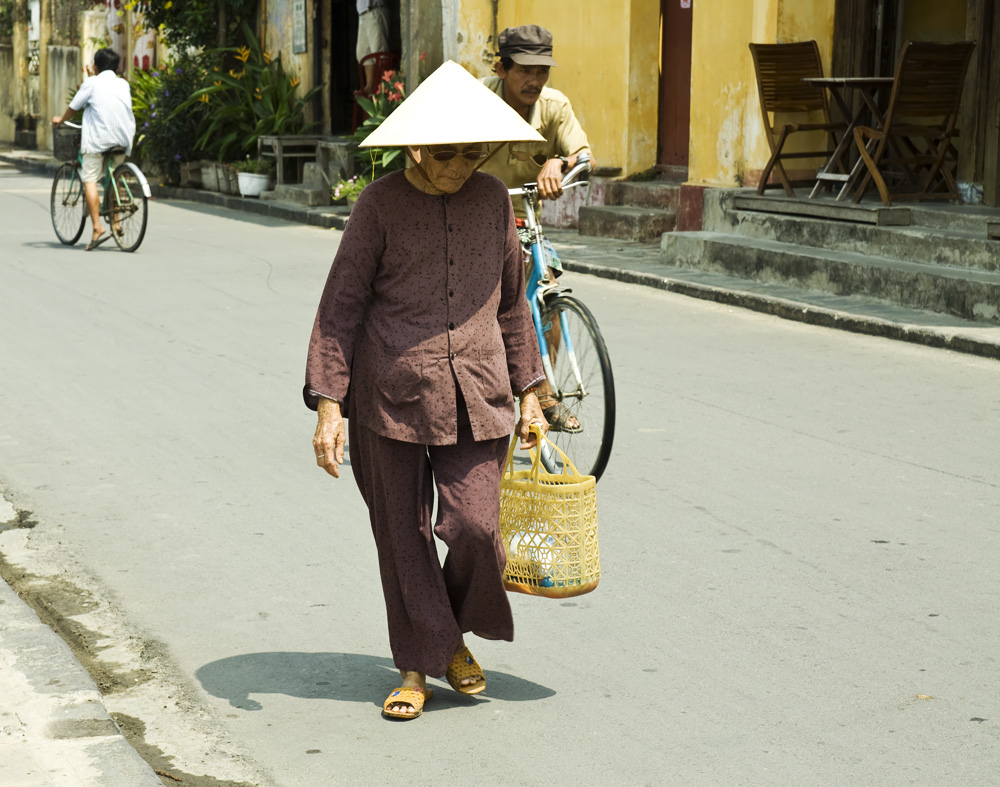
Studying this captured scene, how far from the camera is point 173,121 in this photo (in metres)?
23.3

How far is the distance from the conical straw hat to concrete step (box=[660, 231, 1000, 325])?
6.99 metres

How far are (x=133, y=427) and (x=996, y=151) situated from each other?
8.40 m

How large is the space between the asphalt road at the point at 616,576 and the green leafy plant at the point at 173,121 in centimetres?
1408

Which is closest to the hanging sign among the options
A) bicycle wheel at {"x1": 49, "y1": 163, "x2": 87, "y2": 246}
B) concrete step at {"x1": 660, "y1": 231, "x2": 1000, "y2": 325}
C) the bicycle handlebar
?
bicycle wheel at {"x1": 49, "y1": 163, "x2": 87, "y2": 246}

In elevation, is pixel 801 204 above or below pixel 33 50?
below

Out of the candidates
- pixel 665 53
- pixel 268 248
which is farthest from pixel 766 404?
pixel 665 53

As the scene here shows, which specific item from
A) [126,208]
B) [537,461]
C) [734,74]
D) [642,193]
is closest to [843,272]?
[734,74]

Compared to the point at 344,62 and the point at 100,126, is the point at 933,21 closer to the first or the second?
the point at 100,126

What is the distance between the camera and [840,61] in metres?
13.9

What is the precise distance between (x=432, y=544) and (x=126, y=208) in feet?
37.5

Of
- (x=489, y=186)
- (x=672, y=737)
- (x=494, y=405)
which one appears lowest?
(x=672, y=737)

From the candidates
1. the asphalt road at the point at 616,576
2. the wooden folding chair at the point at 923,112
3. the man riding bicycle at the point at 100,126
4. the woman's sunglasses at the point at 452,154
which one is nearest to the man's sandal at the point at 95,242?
the man riding bicycle at the point at 100,126

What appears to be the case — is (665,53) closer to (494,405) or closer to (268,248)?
(268,248)

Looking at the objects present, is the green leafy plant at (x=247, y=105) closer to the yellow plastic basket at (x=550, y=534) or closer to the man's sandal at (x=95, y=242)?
the man's sandal at (x=95, y=242)
